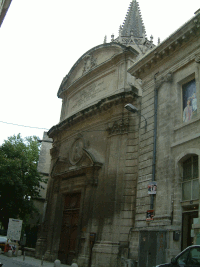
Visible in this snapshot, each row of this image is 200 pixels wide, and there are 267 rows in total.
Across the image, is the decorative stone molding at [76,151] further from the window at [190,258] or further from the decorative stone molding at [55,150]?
the window at [190,258]

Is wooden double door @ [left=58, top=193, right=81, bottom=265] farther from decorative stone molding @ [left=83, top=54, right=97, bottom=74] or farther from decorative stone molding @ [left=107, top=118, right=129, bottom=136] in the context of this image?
decorative stone molding @ [left=83, top=54, right=97, bottom=74]

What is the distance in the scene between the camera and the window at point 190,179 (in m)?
11.0

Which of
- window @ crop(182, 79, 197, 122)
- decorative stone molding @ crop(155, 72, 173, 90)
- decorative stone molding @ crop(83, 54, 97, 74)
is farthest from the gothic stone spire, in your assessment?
window @ crop(182, 79, 197, 122)

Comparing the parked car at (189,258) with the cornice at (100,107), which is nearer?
the parked car at (189,258)

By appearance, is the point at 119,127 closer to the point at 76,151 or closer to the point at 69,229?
the point at 76,151

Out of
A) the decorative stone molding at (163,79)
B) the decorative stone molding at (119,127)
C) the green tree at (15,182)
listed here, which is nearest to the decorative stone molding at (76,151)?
the decorative stone molding at (119,127)

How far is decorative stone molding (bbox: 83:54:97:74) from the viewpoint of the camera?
817 inches

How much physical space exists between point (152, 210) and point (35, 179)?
15.5 metres

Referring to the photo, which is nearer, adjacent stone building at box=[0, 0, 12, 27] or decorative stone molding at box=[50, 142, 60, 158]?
adjacent stone building at box=[0, 0, 12, 27]

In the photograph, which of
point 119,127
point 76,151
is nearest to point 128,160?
point 119,127

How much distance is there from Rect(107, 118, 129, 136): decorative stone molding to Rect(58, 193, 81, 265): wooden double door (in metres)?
4.59

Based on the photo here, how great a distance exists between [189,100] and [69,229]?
1066cm

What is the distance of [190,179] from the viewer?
1131cm

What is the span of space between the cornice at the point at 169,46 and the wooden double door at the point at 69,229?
27.7 feet
